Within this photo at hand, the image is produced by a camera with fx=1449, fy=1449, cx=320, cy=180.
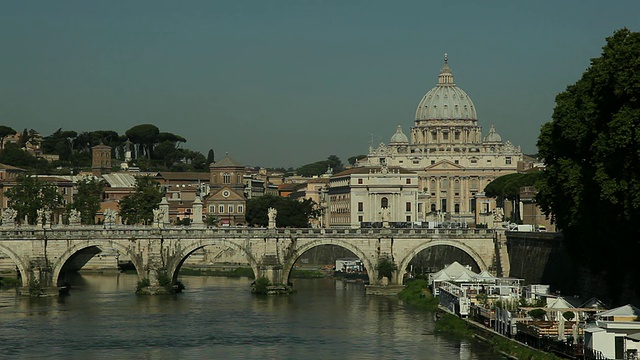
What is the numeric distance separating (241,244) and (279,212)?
60.3 metres

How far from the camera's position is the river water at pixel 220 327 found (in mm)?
59781

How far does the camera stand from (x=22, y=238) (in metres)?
85.2

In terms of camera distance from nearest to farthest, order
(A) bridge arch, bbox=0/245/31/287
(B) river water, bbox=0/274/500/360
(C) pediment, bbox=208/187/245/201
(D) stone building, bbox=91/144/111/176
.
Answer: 1. (B) river water, bbox=0/274/500/360
2. (A) bridge arch, bbox=0/245/31/287
3. (C) pediment, bbox=208/187/245/201
4. (D) stone building, bbox=91/144/111/176

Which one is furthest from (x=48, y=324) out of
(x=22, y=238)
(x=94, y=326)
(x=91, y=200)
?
(x=91, y=200)

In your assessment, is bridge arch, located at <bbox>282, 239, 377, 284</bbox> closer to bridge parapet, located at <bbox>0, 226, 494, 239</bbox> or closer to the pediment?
bridge parapet, located at <bbox>0, 226, 494, 239</bbox>

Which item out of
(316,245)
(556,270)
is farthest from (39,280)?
(556,270)

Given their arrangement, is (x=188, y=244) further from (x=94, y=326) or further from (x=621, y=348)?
(x=621, y=348)

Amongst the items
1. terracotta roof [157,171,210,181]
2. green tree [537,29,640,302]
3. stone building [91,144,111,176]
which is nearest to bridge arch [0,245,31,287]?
green tree [537,29,640,302]

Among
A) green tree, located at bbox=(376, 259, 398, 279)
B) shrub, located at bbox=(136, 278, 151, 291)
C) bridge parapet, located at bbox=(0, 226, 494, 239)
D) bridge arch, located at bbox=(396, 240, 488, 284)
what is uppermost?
bridge parapet, located at bbox=(0, 226, 494, 239)

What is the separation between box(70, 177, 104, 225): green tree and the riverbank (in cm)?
4547

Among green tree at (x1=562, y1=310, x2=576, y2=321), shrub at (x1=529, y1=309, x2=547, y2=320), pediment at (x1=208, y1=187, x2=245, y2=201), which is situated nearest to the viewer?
green tree at (x1=562, y1=310, x2=576, y2=321)

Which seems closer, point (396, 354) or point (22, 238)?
point (396, 354)

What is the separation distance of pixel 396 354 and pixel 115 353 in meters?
11.6

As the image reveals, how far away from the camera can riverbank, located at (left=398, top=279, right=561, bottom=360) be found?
52.2m
